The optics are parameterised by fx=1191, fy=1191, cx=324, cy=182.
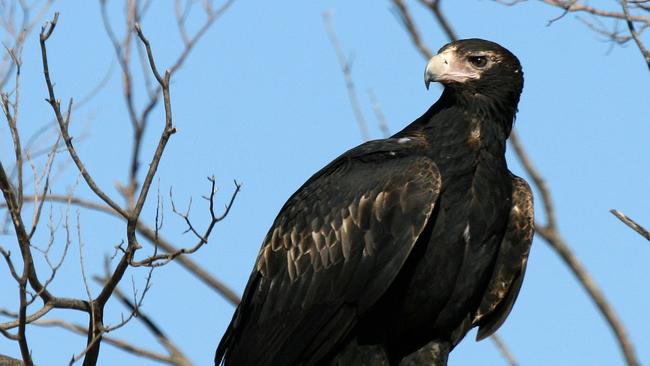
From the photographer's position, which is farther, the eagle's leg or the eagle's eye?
the eagle's eye

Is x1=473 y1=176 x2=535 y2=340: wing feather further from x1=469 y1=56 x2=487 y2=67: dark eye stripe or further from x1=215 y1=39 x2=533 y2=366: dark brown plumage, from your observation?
x1=469 y1=56 x2=487 y2=67: dark eye stripe

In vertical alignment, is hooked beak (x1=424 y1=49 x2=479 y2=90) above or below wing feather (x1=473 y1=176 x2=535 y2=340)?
above

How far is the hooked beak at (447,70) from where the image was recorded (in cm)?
753

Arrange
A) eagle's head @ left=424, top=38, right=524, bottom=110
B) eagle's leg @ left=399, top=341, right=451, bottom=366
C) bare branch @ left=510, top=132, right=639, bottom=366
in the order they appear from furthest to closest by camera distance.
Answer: bare branch @ left=510, top=132, right=639, bottom=366
eagle's head @ left=424, top=38, right=524, bottom=110
eagle's leg @ left=399, top=341, right=451, bottom=366

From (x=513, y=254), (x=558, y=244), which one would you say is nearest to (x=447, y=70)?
(x=513, y=254)

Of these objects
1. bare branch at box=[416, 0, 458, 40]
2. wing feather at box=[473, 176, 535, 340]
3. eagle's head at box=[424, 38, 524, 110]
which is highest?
bare branch at box=[416, 0, 458, 40]

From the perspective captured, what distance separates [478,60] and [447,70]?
247 mm

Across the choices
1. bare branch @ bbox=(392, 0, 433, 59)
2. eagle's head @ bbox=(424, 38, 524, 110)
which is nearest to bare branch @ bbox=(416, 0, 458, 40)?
bare branch @ bbox=(392, 0, 433, 59)

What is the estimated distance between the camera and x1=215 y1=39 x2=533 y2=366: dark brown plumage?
7.07m

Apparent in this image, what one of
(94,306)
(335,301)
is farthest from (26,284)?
(335,301)

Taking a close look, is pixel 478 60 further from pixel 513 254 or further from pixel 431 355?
pixel 431 355

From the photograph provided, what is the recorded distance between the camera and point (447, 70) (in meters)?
7.57

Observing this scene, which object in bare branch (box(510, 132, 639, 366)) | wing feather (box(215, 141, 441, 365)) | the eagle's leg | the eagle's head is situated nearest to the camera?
wing feather (box(215, 141, 441, 365))

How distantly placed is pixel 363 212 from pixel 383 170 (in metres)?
0.29
